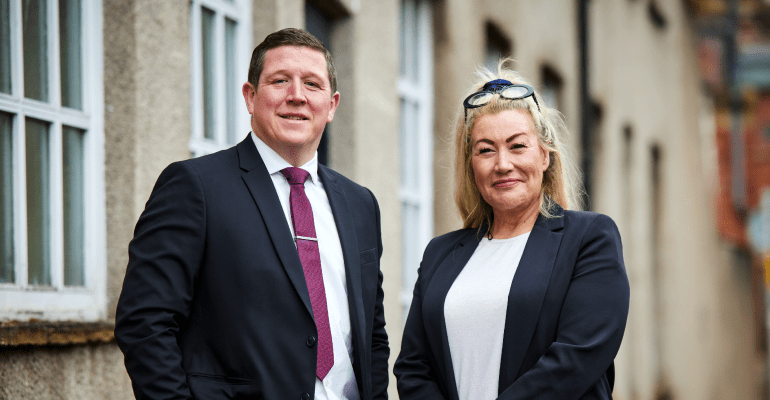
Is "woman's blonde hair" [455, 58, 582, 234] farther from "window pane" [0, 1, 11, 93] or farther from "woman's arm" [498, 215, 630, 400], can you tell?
"window pane" [0, 1, 11, 93]

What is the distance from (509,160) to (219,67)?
8.28 feet

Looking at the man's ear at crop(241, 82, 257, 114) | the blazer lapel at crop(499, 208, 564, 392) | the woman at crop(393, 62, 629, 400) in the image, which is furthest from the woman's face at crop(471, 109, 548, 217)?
the man's ear at crop(241, 82, 257, 114)

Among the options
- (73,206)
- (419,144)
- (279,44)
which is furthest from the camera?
(419,144)

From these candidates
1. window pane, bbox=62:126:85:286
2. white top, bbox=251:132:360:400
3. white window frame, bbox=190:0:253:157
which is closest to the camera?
white top, bbox=251:132:360:400

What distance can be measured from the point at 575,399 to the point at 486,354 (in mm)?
331

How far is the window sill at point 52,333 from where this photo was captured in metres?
3.29

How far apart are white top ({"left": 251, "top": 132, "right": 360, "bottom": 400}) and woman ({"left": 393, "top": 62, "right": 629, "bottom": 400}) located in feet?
1.02

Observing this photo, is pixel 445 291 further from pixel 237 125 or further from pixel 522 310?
pixel 237 125

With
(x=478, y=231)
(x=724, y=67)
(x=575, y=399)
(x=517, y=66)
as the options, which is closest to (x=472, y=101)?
(x=478, y=231)

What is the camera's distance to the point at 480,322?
2953mm

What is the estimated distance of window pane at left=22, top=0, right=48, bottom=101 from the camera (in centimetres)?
369

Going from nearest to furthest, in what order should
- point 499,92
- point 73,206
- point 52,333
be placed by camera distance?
point 499,92 → point 52,333 → point 73,206

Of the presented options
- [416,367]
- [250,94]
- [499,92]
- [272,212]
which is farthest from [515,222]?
[250,94]

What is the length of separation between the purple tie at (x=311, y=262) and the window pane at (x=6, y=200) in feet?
4.44
